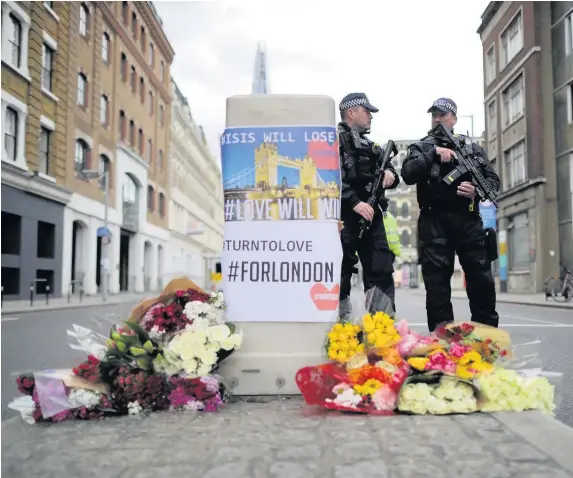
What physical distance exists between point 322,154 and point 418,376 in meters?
1.42

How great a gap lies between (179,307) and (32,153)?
2184cm

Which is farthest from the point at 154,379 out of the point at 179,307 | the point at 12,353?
the point at 12,353

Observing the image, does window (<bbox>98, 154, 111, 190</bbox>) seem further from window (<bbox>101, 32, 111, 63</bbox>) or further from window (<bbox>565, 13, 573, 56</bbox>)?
window (<bbox>565, 13, 573, 56</bbox>)

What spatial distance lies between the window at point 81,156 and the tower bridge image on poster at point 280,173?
26143 mm

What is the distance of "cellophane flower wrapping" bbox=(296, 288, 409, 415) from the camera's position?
318cm

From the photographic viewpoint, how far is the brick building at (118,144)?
28344 mm

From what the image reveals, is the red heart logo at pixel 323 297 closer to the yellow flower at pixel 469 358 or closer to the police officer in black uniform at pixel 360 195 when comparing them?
the yellow flower at pixel 469 358

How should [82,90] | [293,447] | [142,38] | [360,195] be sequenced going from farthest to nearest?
[142,38]
[82,90]
[360,195]
[293,447]

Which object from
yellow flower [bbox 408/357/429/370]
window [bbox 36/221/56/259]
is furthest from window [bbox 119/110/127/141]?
yellow flower [bbox 408/357/429/370]

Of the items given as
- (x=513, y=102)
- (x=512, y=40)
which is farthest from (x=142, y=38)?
(x=513, y=102)

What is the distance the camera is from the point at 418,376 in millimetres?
3180

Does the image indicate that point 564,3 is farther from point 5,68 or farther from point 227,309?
point 227,309

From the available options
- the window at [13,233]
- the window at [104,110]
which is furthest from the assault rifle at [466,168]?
the window at [104,110]

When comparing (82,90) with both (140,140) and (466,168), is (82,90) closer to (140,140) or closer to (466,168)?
(140,140)
